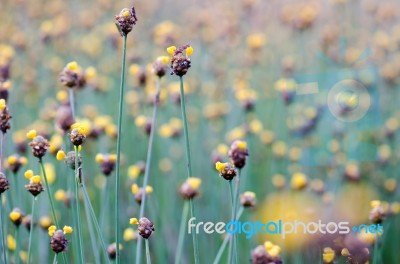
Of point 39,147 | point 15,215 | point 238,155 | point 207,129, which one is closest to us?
point 238,155

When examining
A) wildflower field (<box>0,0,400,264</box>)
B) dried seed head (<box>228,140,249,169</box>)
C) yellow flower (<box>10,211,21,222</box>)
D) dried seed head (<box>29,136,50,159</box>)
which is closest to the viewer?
dried seed head (<box>228,140,249,169</box>)

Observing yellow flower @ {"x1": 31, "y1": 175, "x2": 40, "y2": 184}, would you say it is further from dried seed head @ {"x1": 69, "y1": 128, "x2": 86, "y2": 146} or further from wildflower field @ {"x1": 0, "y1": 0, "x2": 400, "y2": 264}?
dried seed head @ {"x1": 69, "y1": 128, "x2": 86, "y2": 146}

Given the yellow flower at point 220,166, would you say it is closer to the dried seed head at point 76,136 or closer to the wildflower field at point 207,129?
the wildflower field at point 207,129

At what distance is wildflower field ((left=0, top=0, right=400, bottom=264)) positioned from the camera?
162 cm

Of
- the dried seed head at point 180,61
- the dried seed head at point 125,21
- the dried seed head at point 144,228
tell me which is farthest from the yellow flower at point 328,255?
the dried seed head at point 125,21

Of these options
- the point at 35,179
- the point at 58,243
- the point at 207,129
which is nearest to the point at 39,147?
the point at 35,179

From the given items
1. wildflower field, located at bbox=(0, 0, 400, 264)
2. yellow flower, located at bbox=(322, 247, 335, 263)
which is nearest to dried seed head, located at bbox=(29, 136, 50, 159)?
Result: wildflower field, located at bbox=(0, 0, 400, 264)

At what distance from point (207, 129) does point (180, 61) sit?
6.37 feet

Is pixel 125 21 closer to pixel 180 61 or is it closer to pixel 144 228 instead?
pixel 180 61

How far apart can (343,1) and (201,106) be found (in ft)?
3.09

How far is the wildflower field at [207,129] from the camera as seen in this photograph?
1617 millimetres

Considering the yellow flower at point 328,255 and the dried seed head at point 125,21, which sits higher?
the dried seed head at point 125,21

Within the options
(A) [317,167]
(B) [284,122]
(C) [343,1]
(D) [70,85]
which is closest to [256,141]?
(B) [284,122]

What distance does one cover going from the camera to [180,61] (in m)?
1.22
